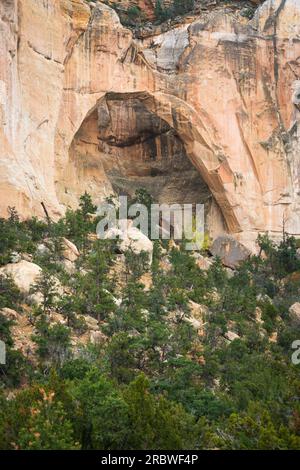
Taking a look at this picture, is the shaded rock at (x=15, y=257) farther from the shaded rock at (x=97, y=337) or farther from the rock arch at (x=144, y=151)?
the rock arch at (x=144, y=151)

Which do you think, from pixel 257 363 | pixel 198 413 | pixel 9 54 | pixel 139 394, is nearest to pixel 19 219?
pixel 9 54

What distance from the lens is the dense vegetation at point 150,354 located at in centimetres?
1166

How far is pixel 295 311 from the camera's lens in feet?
94.8

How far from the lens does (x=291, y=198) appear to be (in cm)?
3547

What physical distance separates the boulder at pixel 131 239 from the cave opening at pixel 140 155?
19.6ft

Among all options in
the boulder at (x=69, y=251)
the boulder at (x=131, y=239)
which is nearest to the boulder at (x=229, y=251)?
the boulder at (x=131, y=239)

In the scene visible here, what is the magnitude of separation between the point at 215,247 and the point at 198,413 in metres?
18.8

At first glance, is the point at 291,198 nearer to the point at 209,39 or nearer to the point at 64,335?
the point at 209,39

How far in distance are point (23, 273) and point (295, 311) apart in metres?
11.3

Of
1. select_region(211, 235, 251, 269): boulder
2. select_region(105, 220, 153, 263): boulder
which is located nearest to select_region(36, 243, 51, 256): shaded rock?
select_region(105, 220, 153, 263): boulder

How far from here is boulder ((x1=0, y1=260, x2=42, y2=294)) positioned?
22.6 metres

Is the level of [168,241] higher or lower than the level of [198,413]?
higher

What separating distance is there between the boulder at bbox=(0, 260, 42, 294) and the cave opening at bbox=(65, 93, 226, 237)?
1293 cm

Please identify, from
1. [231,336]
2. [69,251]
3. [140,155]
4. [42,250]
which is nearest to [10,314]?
[42,250]
